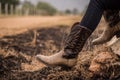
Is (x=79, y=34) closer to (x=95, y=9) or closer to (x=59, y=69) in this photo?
(x=95, y=9)

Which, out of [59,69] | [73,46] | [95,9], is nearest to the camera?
[95,9]

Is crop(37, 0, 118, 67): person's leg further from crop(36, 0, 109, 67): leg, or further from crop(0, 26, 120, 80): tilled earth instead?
crop(0, 26, 120, 80): tilled earth

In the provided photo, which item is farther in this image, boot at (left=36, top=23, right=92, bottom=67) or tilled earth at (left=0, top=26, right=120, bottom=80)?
tilled earth at (left=0, top=26, right=120, bottom=80)

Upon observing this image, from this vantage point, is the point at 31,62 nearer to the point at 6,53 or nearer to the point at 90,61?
the point at 6,53

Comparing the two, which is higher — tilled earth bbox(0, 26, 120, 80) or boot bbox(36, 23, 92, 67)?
boot bbox(36, 23, 92, 67)

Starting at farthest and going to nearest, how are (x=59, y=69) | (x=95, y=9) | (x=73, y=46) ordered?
1. (x=59, y=69)
2. (x=73, y=46)
3. (x=95, y=9)

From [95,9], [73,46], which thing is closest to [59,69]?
[73,46]

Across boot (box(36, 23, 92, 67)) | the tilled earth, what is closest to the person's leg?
boot (box(36, 23, 92, 67))

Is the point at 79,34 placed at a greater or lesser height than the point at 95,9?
lesser

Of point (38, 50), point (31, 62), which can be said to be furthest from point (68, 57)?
point (38, 50)

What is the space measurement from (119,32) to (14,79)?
1.27 metres

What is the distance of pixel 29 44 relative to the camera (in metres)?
7.69

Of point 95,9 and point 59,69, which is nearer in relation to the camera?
point 95,9

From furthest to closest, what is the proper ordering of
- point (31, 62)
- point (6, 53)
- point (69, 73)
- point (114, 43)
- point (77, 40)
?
point (6, 53)
point (31, 62)
point (114, 43)
point (69, 73)
point (77, 40)
